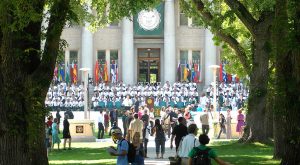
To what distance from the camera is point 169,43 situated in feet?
237

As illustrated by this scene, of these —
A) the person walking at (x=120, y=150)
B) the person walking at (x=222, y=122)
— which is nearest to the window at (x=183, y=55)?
the person walking at (x=222, y=122)

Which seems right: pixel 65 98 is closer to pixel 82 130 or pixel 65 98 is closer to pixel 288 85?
pixel 82 130

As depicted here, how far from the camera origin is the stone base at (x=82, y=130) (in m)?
40.6

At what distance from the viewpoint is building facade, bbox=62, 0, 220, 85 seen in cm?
7212

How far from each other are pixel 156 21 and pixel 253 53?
39.0 metres

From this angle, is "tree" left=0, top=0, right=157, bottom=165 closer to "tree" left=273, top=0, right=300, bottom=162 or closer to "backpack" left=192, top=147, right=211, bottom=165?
"tree" left=273, top=0, right=300, bottom=162

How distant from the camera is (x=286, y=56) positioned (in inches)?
808

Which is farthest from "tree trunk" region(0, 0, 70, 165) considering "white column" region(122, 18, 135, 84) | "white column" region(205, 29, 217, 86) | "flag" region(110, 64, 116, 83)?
"white column" region(205, 29, 217, 86)

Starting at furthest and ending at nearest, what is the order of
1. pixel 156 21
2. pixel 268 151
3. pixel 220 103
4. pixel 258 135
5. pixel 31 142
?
pixel 156 21 → pixel 220 103 → pixel 258 135 → pixel 268 151 → pixel 31 142

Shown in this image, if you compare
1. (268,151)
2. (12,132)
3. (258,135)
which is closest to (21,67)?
(12,132)


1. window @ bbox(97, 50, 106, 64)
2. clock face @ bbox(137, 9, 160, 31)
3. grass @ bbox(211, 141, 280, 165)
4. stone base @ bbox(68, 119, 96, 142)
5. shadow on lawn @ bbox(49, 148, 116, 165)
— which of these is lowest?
shadow on lawn @ bbox(49, 148, 116, 165)

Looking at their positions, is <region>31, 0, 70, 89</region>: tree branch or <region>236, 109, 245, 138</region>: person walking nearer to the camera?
<region>31, 0, 70, 89</region>: tree branch

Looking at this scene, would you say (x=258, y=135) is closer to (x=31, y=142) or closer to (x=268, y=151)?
(x=268, y=151)

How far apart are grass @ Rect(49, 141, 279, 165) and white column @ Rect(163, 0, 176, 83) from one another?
3523 centimetres
